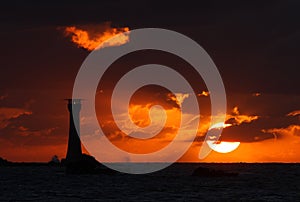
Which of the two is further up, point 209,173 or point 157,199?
point 209,173

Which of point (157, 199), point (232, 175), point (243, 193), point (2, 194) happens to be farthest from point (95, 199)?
point (232, 175)

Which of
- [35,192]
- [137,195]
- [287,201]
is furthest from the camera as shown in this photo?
[35,192]

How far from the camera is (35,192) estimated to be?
118875 millimetres

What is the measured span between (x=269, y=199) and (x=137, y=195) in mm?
20742

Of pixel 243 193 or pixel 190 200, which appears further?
pixel 243 193

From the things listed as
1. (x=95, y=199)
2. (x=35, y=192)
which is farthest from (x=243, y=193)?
(x=35, y=192)

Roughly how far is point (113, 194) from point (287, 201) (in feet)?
93.2

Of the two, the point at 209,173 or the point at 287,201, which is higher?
the point at 209,173

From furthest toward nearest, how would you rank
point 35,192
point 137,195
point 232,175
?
point 232,175, point 35,192, point 137,195

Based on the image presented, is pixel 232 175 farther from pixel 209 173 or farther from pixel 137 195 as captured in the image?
pixel 137 195

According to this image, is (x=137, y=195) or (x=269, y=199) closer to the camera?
(x=269, y=199)

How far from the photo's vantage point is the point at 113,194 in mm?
112938

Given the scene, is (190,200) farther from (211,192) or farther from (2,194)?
(2,194)

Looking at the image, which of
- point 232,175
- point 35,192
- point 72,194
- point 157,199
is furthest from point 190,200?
point 232,175
